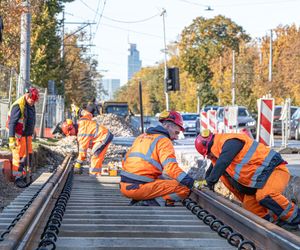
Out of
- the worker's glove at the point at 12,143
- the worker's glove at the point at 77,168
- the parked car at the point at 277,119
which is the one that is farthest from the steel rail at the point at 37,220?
the parked car at the point at 277,119

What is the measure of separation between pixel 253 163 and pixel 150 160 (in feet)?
4.29

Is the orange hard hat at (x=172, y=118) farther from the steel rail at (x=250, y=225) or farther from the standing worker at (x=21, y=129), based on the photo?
the standing worker at (x=21, y=129)

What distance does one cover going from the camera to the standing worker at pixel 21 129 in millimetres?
13359

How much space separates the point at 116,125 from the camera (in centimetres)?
4128

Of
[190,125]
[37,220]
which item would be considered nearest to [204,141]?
[37,220]

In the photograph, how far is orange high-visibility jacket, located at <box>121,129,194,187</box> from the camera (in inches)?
338

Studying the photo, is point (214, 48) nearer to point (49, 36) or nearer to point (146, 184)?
point (49, 36)

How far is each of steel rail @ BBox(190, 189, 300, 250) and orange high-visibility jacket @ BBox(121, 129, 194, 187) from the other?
464mm

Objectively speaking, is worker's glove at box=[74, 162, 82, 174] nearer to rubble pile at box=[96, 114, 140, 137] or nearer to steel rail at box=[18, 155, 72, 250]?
steel rail at box=[18, 155, 72, 250]

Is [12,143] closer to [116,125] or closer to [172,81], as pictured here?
[172,81]

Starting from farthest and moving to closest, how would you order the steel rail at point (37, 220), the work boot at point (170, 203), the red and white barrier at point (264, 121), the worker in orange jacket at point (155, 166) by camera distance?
the red and white barrier at point (264, 121) < the work boot at point (170, 203) < the worker in orange jacket at point (155, 166) < the steel rail at point (37, 220)

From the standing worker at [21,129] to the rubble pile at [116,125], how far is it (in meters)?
24.8

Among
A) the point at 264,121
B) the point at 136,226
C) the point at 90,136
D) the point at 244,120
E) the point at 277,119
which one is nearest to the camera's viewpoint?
the point at 136,226

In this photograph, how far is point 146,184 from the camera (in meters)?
9.00
